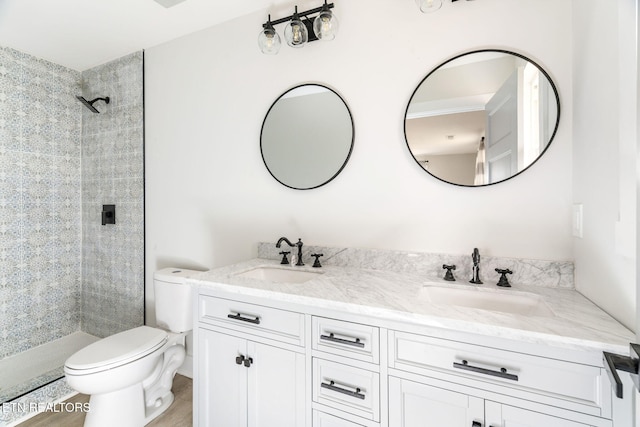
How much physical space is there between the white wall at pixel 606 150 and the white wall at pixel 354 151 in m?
0.12

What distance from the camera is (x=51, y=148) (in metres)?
2.55

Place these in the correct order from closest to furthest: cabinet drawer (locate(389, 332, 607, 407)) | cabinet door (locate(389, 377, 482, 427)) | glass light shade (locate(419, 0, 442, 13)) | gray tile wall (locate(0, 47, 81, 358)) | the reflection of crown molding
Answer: cabinet drawer (locate(389, 332, 607, 407))
cabinet door (locate(389, 377, 482, 427))
glass light shade (locate(419, 0, 442, 13))
the reflection of crown molding
gray tile wall (locate(0, 47, 81, 358))

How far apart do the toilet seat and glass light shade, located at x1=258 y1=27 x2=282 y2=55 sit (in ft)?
5.89

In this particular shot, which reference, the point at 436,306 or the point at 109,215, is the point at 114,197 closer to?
the point at 109,215

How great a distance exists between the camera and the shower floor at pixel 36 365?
1854mm

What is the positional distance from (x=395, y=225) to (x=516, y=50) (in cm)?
96

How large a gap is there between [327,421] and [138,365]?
1.11 meters

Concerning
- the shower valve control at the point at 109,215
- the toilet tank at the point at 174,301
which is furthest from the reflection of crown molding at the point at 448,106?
the shower valve control at the point at 109,215

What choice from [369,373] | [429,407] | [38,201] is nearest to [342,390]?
[369,373]

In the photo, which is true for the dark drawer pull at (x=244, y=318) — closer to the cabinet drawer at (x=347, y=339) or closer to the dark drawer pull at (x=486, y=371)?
the cabinet drawer at (x=347, y=339)

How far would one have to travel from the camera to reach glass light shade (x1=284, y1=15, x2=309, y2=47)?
1.51 meters

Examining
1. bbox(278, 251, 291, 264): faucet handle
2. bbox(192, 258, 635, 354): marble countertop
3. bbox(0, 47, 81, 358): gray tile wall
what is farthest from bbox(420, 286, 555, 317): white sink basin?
bbox(0, 47, 81, 358): gray tile wall

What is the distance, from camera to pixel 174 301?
1.91 m

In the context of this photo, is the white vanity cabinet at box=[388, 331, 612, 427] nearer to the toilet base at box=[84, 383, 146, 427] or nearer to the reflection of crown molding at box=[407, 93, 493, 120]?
Answer: the reflection of crown molding at box=[407, 93, 493, 120]
